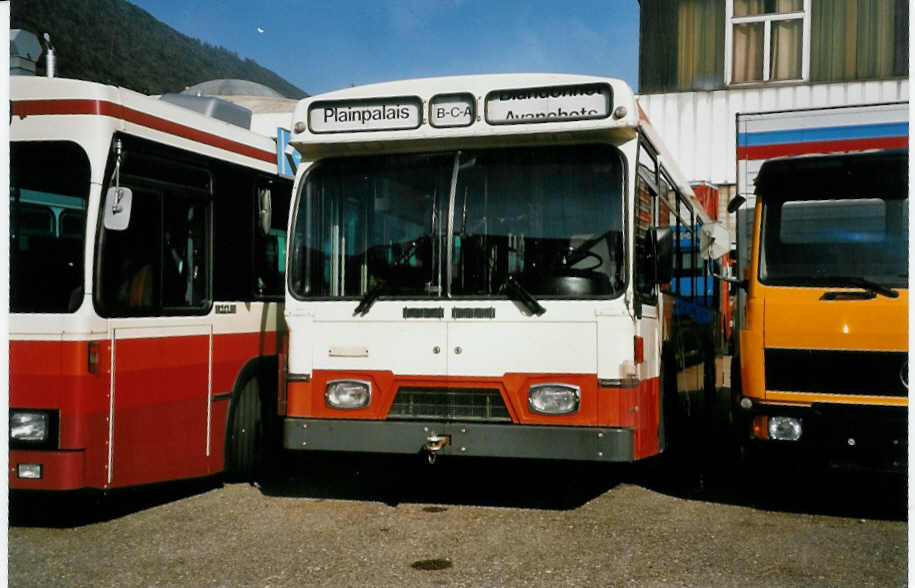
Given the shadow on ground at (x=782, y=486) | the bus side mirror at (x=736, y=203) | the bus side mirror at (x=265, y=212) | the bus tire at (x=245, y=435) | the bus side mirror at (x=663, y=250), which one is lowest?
the shadow on ground at (x=782, y=486)

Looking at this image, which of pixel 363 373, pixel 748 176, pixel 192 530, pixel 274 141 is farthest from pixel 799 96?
pixel 192 530

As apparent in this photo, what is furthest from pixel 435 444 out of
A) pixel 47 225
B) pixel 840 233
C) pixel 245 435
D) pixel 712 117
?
pixel 712 117

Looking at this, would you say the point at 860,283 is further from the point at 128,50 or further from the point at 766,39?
the point at 128,50

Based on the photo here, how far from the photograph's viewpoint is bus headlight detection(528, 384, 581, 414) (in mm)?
6754

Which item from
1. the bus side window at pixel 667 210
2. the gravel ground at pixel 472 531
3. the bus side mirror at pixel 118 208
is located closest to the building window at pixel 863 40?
the bus side window at pixel 667 210

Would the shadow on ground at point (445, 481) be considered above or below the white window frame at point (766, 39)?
below

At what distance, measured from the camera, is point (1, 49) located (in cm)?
573

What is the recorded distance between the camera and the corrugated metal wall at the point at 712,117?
689 inches

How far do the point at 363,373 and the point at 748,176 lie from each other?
12.6 feet

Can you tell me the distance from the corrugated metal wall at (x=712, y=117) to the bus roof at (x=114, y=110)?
11479 mm

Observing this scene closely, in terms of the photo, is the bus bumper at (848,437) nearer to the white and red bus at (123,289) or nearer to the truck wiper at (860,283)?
the truck wiper at (860,283)

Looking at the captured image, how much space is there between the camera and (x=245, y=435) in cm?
812

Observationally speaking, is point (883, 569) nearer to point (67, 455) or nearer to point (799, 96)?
point (67, 455)

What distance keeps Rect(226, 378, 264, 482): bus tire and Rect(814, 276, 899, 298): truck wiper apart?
4303mm
